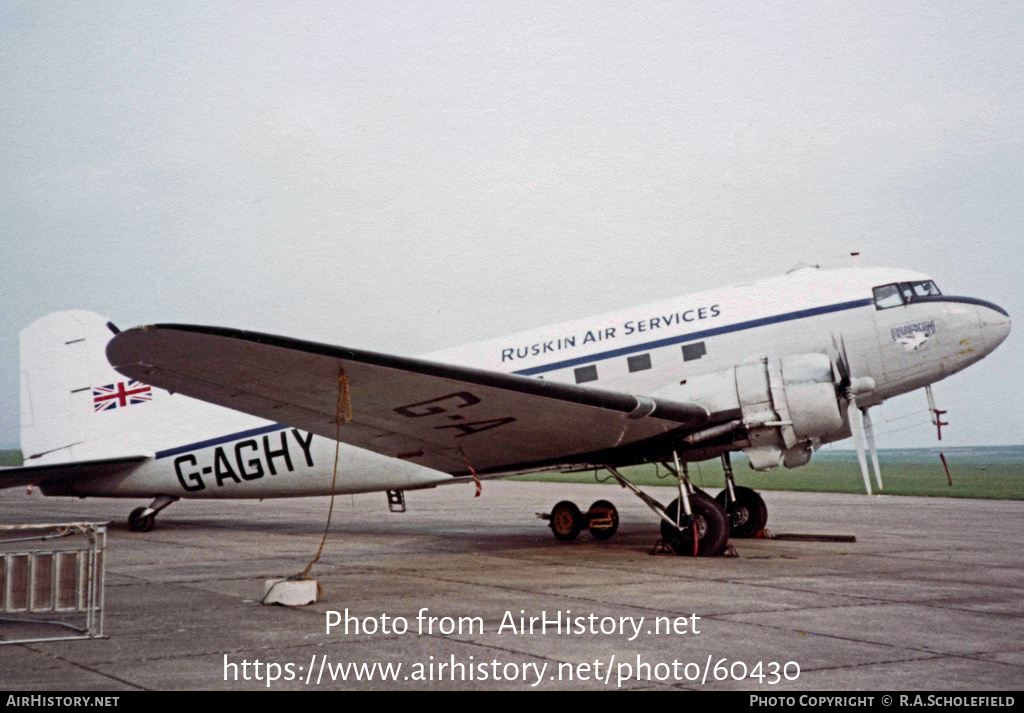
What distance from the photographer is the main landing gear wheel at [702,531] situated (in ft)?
38.1

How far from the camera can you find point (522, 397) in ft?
31.3

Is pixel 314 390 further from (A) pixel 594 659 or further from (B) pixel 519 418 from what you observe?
(A) pixel 594 659

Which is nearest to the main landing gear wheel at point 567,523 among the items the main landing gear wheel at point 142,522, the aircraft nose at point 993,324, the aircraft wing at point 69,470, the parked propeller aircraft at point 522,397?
the parked propeller aircraft at point 522,397

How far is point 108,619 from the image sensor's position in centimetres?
739

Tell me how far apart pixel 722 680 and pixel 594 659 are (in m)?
0.91

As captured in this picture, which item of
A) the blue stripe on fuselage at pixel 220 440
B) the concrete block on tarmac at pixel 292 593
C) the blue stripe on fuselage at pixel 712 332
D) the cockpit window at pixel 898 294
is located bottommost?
the concrete block on tarmac at pixel 292 593

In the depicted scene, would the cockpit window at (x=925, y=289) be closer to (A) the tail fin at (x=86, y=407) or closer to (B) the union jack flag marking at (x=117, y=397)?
(A) the tail fin at (x=86, y=407)

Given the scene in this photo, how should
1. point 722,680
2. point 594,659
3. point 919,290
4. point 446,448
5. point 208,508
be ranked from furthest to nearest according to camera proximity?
1. point 208,508
2. point 919,290
3. point 446,448
4. point 594,659
5. point 722,680

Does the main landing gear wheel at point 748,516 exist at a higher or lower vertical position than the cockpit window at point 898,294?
lower

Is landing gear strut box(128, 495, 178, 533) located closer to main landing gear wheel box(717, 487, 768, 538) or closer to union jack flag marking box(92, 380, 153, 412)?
union jack flag marking box(92, 380, 153, 412)

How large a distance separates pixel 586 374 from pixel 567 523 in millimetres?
2925

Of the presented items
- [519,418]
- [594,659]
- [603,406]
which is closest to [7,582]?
[594,659]

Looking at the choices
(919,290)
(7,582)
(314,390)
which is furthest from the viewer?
(919,290)

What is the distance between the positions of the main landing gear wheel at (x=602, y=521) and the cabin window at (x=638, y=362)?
8.69ft
